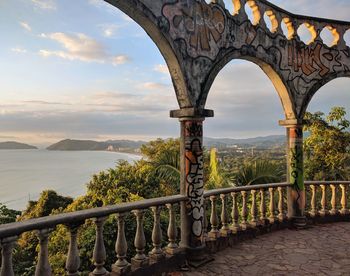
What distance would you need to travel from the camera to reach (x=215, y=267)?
5109 millimetres

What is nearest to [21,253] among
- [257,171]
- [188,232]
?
[257,171]

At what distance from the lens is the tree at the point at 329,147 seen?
1383 centimetres

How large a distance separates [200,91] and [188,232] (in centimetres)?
238

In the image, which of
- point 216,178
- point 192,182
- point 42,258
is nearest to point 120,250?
point 42,258

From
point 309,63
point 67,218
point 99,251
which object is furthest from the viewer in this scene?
point 309,63

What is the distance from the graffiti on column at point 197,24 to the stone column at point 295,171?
317cm

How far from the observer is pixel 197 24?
18.0ft

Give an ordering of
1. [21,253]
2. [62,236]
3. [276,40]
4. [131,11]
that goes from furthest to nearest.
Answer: [21,253] → [62,236] → [276,40] → [131,11]

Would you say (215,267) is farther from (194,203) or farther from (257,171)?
(257,171)

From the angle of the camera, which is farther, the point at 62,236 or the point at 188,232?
the point at 62,236

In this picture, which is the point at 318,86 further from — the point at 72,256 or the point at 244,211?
the point at 72,256

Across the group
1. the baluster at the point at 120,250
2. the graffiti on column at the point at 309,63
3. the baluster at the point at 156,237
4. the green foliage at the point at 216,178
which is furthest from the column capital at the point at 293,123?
the baluster at the point at 120,250

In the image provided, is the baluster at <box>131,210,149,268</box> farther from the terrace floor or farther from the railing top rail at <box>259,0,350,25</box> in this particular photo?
the railing top rail at <box>259,0,350,25</box>

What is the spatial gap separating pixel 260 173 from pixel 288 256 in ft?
14.5
